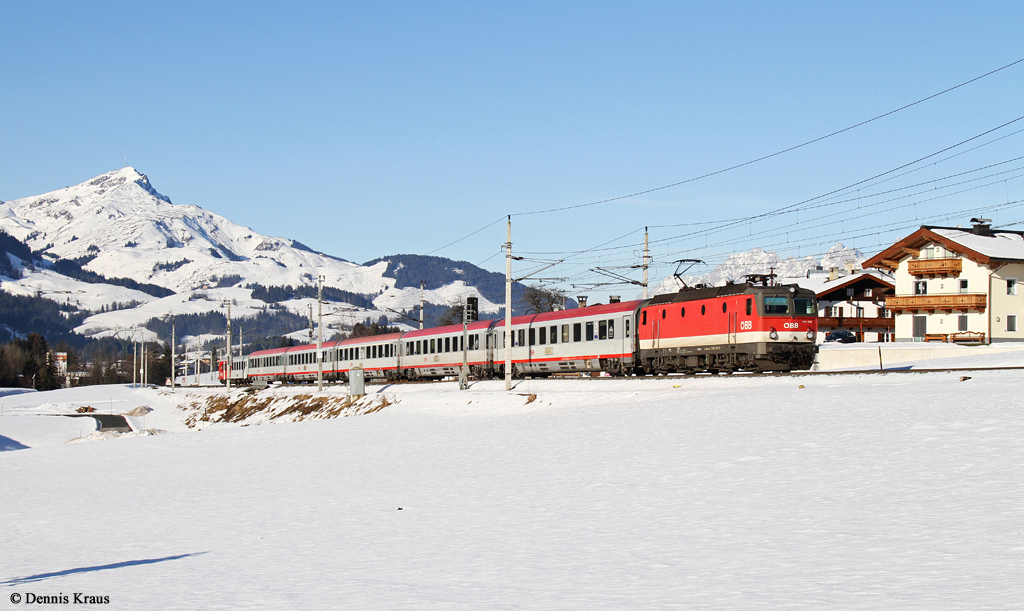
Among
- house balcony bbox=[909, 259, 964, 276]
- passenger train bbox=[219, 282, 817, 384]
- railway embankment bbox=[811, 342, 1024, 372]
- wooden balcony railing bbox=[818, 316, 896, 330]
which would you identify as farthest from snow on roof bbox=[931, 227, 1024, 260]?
passenger train bbox=[219, 282, 817, 384]

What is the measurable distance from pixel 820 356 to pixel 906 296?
1488 centimetres

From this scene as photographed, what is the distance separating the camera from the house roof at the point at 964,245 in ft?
216

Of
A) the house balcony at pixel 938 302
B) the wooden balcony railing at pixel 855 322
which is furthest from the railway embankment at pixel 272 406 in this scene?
the wooden balcony railing at pixel 855 322

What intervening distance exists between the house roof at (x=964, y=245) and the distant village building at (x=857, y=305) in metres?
11.1

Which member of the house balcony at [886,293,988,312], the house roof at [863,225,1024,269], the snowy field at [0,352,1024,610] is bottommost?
the snowy field at [0,352,1024,610]

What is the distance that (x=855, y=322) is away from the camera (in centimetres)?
8669

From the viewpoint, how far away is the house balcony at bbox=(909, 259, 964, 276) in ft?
224

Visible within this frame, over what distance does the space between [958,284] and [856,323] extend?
18.5 m

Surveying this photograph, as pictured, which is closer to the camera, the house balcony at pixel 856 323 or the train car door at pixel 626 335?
the train car door at pixel 626 335

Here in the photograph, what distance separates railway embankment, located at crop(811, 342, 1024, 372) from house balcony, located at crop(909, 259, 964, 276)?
10226 mm

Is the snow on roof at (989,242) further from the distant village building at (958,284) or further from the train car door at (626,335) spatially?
the train car door at (626,335)

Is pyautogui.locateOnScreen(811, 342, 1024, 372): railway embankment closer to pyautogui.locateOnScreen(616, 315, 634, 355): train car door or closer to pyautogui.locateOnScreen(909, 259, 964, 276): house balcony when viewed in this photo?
pyautogui.locateOnScreen(909, 259, 964, 276): house balcony

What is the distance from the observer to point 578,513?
15.1m


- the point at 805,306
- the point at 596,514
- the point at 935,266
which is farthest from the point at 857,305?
the point at 596,514
